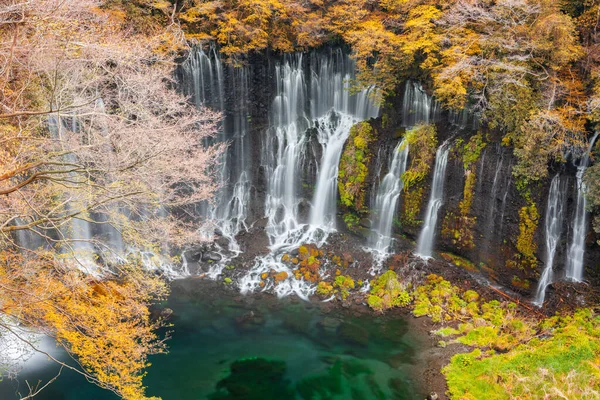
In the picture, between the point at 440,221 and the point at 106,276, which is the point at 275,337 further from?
the point at 440,221

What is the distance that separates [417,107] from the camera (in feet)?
56.0

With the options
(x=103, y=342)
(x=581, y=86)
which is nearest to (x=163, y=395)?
(x=103, y=342)

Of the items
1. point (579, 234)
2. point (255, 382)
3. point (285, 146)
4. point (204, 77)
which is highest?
point (204, 77)

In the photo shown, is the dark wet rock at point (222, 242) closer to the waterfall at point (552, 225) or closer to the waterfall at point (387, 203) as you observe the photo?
the waterfall at point (387, 203)

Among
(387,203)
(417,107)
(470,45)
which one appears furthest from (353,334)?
(470,45)

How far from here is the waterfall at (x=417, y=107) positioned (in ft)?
54.5

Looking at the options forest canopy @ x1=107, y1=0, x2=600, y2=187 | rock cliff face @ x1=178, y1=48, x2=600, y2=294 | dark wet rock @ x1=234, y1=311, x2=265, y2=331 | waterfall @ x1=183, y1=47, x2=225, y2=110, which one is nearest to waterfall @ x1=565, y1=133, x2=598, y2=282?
rock cliff face @ x1=178, y1=48, x2=600, y2=294

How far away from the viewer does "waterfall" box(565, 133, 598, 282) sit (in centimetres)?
1214

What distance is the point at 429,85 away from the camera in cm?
1603

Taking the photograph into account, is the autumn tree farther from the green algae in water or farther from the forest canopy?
the forest canopy

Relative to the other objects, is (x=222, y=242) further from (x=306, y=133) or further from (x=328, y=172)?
(x=306, y=133)

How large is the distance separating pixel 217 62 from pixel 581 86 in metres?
14.2

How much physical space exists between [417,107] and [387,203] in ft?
14.7

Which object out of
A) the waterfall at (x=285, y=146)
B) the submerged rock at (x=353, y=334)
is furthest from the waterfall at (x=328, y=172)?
the submerged rock at (x=353, y=334)
